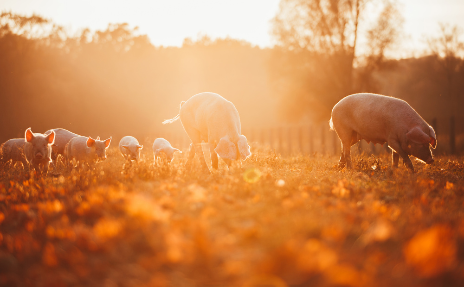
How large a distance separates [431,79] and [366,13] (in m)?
15.2

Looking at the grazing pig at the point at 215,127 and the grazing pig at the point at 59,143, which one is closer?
the grazing pig at the point at 215,127

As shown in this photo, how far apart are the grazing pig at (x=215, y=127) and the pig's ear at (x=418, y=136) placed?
3.34 meters

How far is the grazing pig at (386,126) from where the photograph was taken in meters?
6.40

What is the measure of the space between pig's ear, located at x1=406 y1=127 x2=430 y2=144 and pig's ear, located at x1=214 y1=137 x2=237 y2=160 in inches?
142

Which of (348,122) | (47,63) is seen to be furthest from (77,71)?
(348,122)

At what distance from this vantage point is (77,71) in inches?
1166

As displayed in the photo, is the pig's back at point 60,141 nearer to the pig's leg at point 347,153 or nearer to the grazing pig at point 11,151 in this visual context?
the grazing pig at point 11,151

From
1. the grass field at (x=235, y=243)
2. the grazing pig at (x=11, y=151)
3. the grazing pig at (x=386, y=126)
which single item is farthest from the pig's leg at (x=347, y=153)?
the grazing pig at (x=11, y=151)

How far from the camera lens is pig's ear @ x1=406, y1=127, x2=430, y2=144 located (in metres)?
6.14

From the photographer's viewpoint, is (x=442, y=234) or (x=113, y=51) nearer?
(x=442, y=234)

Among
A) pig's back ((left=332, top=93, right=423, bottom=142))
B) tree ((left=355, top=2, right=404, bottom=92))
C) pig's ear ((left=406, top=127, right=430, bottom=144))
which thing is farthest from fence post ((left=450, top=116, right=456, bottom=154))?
pig's ear ((left=406, top=127, right=430, bottom=144))

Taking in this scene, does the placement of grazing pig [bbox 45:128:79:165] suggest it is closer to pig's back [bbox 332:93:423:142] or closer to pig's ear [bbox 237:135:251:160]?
pig's ear [bbox 237:135:251:160]

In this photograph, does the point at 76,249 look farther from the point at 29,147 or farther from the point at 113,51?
the point at 113,51

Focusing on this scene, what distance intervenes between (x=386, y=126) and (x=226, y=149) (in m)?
3.73
